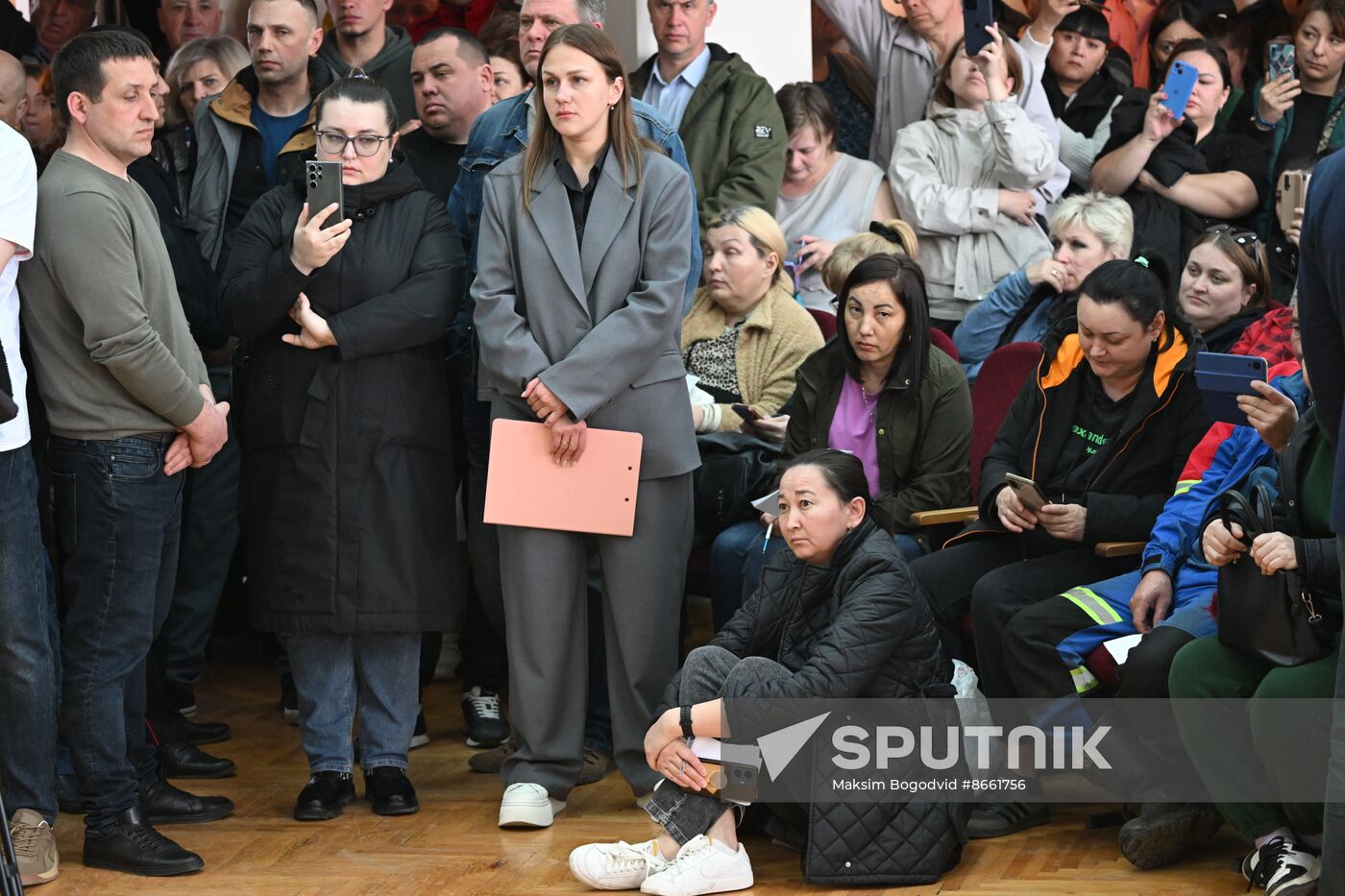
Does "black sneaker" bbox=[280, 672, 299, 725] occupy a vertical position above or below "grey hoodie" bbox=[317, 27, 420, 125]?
below

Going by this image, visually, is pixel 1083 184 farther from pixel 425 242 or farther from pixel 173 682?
pixel 173 682

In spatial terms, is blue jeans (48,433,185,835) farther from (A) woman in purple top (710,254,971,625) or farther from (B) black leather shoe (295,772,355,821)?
(A) woman in purple top (710,254,971,625)

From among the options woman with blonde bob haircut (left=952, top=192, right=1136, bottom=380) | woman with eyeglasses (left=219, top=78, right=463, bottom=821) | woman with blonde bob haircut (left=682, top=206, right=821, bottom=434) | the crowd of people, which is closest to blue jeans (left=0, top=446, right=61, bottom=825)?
the crowd of people

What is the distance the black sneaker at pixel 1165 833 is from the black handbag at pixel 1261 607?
14.0 inches

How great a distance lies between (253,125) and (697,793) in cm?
231

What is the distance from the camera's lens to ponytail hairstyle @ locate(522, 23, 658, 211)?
3744 millimetres

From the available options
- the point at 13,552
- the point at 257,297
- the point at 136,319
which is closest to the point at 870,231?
the point at 257,297

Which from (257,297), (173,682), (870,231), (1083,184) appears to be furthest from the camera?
(1083,184)

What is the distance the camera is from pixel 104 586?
3492 mm

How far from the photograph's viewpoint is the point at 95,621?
11.5ft

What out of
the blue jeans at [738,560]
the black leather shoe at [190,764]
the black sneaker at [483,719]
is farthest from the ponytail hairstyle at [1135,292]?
the black leather shoe at [190,764]

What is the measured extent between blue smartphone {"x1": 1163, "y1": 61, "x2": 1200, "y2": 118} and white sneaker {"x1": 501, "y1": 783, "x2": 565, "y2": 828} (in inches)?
110

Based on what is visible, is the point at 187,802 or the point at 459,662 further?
the point at 459,662

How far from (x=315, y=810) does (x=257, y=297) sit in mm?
1150
